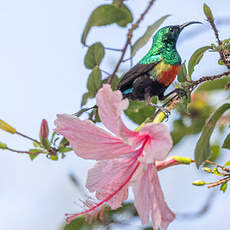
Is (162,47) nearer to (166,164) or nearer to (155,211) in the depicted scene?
(166,164)

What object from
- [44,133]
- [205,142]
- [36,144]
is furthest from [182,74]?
[36,144]

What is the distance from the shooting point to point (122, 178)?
42.5 inches

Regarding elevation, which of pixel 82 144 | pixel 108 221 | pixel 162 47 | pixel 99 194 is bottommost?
pixel 108 221

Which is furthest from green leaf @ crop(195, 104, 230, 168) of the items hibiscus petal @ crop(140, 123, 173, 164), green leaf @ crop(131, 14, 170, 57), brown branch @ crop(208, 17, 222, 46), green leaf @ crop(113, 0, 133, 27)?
green leaf @ crop(113, 0, 133, 27)

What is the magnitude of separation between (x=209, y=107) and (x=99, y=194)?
1.46 m

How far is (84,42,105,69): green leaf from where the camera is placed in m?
1.84

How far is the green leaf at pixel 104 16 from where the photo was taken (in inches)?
68.2

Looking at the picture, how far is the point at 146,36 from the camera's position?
1.66 metres

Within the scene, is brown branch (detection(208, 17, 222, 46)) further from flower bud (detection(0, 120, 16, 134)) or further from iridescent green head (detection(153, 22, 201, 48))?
flower bud (detection(0, 120, 16, 134))

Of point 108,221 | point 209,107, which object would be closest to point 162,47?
point 108,221

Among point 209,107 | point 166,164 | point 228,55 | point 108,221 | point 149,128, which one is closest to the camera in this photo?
point 149,128

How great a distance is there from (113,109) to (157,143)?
5.0 inches

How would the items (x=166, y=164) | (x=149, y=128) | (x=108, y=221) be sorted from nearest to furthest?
(x=149, y=128) → (x=166, y=164) → (x=108, y=221)

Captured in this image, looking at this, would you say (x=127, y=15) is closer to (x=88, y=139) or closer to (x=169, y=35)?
(x=169, y=35)
